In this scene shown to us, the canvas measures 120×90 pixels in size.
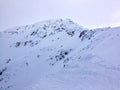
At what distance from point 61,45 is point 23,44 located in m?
10.6

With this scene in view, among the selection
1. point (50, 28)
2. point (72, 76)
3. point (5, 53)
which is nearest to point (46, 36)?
point (50, 28)

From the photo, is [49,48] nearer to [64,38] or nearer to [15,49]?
[64,38]

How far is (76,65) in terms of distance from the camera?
53.2ft

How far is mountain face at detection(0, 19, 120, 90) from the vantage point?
13.0 metres

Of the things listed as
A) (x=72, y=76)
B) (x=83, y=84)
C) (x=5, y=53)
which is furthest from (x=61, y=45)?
(x=83, y=84)

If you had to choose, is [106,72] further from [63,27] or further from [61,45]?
[63,27]

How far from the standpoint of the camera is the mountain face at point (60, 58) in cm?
1297

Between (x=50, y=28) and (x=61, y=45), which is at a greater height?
(x=50, y=28)

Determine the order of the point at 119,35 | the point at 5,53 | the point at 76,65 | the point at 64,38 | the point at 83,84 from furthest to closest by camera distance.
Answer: the point at 5,53, the point at 64,38, the point at 119,35, the point at 76,65, the point at 83,84

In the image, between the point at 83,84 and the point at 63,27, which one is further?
the point at 63,27

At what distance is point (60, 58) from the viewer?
2636cm

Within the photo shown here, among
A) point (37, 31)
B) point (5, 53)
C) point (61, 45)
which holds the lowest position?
point (5, 53)

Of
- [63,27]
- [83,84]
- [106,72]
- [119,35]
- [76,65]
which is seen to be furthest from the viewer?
[63,27]

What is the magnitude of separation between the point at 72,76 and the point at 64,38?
2014 cm
